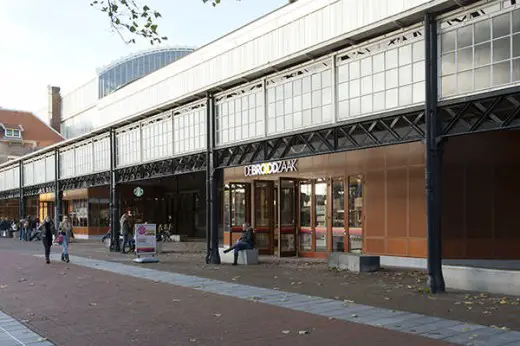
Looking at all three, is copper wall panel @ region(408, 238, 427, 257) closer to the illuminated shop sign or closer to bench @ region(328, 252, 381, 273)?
bench @ region(328, 252, 381, 273)

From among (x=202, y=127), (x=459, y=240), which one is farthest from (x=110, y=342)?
(x=202, y=127)

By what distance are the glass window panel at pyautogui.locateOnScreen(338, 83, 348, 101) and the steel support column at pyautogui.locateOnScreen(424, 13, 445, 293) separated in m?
2.92

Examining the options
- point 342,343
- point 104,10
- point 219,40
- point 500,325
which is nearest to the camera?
point 104,10

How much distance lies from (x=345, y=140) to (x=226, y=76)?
5.78 metres

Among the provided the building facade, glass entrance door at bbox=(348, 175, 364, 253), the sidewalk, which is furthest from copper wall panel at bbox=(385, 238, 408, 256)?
the sidewalk

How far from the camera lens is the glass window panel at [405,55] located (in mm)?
13078

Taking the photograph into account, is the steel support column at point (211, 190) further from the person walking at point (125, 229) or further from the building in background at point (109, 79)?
the building in background at point (109, 79)

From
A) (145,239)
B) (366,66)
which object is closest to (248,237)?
(145,239)

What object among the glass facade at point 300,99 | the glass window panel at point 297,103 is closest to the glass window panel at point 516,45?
the glass facade at point 300,99

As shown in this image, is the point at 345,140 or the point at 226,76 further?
the point at 226,76

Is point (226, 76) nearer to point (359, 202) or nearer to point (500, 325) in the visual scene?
point (359, 202)

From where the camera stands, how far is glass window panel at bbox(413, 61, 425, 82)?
41.7 feet

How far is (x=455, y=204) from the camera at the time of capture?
54.5 ft

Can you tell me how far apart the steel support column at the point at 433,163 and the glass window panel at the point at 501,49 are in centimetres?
127
